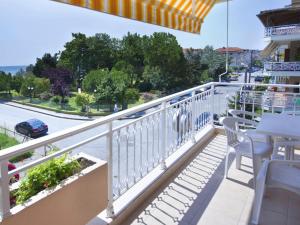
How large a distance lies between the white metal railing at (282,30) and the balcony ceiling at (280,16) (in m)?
0.91

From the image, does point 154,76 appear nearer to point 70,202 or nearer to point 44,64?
point 44,64

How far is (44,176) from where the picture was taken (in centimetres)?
180

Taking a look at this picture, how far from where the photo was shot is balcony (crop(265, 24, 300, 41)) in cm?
1842

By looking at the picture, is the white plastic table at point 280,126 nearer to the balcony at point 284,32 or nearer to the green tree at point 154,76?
the balcony at point 284,32

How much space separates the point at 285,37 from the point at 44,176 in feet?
66.1

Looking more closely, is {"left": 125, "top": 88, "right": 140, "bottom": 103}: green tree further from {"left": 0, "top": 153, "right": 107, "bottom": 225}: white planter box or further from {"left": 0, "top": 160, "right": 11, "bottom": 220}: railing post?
{"left": 0, "top": 160, "right": 11, "bottom": 220}: railing post

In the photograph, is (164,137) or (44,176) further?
(164,137)

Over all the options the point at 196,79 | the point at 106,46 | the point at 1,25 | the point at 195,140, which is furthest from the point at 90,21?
the point at 195,140

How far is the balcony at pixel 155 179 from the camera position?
5.52 feet

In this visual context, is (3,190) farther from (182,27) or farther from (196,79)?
(196,79)

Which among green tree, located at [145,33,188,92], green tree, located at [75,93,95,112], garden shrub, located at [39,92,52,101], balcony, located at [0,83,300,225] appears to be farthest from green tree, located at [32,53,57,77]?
balcony, located at [0,83,300,225]

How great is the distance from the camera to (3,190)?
4.66 feet

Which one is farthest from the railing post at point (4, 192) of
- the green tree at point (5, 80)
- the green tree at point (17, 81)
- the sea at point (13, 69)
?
the sea at point (13, 69)

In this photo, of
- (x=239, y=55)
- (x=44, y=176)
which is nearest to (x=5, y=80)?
(x=239, y=55)
